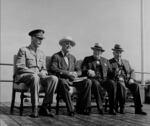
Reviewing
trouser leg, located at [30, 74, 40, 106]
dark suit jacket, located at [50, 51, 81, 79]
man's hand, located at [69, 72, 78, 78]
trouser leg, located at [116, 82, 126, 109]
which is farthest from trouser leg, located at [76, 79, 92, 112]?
trouser leg, located at [30, 74, 40, 106]

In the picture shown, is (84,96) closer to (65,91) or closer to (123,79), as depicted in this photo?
(65,91)

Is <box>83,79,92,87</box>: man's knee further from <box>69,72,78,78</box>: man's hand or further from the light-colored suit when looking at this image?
the light-colored suit

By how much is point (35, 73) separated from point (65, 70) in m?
0.55

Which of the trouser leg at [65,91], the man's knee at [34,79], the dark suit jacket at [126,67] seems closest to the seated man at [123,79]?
the dark suit jacket at [126,67]

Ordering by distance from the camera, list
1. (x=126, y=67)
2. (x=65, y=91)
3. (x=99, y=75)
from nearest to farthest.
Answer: (x=65, y=91)
(x=99, y=75)
(x=126, y=67)

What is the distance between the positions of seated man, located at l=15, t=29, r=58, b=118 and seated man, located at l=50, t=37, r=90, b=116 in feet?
0.50

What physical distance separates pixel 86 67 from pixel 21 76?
1194mm

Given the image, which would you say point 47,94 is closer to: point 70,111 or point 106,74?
point 70,111

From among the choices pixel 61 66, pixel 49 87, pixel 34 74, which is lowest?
pixel 49 87

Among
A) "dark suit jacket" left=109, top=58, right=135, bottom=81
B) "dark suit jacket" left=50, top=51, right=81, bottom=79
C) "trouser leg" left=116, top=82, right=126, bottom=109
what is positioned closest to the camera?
"dark suit jacket" left=50, top=51, right=81, bottom=79

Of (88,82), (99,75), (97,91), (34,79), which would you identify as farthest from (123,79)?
(34,79)

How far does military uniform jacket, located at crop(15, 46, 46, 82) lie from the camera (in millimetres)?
4262

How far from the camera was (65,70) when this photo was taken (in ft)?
15.3

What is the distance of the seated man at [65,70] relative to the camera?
4336mm
